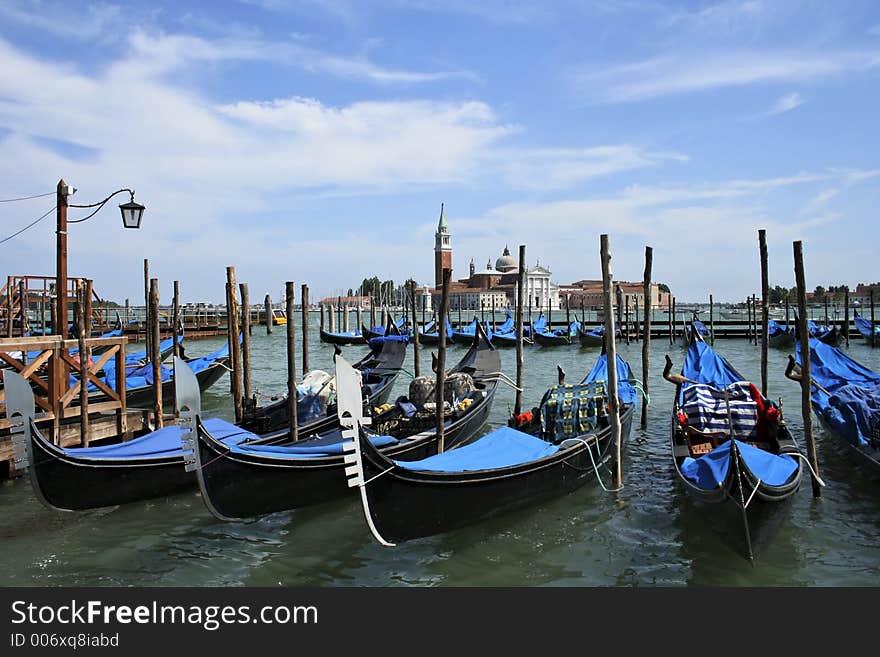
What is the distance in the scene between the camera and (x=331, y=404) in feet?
22.3

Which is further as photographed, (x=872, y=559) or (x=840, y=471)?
(x=840, y=471)

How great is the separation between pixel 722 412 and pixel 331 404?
141 inches

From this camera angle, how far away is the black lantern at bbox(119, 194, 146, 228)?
5539 mm

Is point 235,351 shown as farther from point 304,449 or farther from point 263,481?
point 263,481

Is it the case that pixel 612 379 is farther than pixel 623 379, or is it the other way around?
pixel 623 379

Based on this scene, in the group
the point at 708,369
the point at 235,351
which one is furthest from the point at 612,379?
the point at 235,351

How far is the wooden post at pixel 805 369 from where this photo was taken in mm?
4816

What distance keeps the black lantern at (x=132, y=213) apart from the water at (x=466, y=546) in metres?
2.23

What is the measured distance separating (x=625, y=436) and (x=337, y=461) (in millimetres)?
2863

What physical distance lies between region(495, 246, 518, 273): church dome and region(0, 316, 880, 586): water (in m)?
78.4

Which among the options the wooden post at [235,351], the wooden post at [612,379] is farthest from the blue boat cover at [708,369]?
the wooden post at [235,351]
